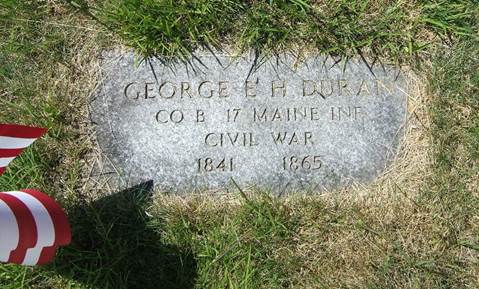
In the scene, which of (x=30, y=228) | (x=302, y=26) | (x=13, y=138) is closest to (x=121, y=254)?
(x=30, y=228)

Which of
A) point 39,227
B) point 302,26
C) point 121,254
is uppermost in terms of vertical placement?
point 302,26

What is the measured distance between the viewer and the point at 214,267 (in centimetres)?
265

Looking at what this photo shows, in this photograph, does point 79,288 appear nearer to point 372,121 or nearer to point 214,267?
point 214,267

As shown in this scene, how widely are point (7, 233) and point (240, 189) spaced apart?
1010 millimetres

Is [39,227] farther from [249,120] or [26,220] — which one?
[249,120]

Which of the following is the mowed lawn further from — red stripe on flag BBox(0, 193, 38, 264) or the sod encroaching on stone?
red stripe on flag BBox(0, 193, 38, 264)

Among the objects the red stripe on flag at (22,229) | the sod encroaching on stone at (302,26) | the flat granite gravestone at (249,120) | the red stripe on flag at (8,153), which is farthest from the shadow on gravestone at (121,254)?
the sod encroaching on stone at (302,26)

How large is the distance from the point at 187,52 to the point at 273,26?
417 mm

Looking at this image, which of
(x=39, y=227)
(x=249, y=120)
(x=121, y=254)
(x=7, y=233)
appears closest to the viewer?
(x=7, y=233)

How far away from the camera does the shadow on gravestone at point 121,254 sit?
2619 mm

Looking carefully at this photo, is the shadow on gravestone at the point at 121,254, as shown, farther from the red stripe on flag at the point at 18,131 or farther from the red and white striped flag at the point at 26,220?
the red stripe on flag at the point at 18,131

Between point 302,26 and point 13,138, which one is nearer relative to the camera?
point 13,138

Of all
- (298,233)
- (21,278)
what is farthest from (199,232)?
(21,278)

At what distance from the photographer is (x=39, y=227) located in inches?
91.4
